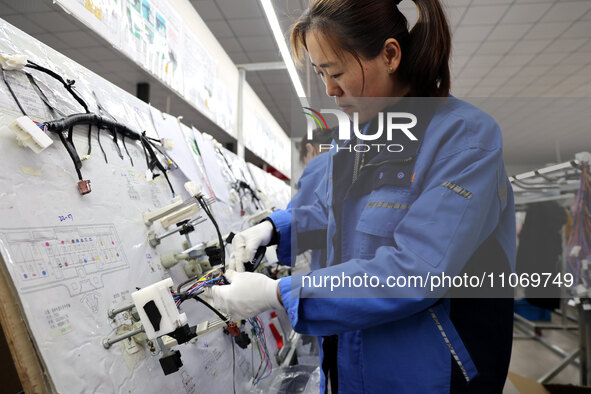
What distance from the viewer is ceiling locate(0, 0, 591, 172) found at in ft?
11.0

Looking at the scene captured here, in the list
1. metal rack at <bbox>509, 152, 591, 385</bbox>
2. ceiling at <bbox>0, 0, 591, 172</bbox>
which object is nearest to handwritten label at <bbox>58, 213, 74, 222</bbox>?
ceiling at <bbox>0, 0, 591, 172</bbox>

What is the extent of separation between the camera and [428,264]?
572 millimetres

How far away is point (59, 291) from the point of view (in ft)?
2.03

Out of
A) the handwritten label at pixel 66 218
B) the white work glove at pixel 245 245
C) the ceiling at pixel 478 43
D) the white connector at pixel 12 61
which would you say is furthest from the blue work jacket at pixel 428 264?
the ceiling at pixel 478 43

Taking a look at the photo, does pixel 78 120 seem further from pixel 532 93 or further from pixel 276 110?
pixel 532 93

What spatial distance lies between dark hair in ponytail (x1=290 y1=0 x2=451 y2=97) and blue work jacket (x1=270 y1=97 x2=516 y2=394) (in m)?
0.08

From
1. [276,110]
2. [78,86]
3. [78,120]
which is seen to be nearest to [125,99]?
[78,86]

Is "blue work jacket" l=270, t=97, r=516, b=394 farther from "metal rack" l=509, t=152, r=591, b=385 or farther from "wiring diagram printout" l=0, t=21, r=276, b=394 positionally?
"metal rack" l=509, t=152, r=591, b=385

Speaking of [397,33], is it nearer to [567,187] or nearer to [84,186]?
[84,186]

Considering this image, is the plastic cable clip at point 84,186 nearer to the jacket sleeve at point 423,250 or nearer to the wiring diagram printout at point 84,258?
the wiring diagram printout at point 84,258

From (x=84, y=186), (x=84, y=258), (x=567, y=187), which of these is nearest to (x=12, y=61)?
(x=84, y=186)

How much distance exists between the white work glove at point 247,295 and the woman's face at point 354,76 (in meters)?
0.46

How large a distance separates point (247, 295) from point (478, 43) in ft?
15.0

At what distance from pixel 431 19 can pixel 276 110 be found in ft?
18.9
